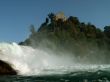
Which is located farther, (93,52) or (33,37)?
(33,37)

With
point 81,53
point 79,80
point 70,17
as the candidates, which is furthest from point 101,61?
point 79,80

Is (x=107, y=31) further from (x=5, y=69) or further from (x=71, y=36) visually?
(x=5, y=69)

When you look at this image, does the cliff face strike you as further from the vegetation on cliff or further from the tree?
the tree

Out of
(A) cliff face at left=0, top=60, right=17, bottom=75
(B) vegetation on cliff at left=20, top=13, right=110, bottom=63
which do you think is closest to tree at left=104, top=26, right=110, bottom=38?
(B) vegetation on cliff at left=20, top=13, right=110, bottom=63

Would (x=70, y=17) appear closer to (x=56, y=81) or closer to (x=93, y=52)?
(x=93, y=52)


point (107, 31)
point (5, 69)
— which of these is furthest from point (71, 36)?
point (5, 69)

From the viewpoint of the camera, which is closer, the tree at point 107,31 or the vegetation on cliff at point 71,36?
the vegetation on cliff at point 71,36

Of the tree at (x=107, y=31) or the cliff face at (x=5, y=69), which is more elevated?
the tree at (x=107, y=31)

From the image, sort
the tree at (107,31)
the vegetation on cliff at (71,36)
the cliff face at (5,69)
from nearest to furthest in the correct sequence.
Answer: the cliff face at (5,69) → the vegetation on cliff at (71,36) → the tree at (107,31)

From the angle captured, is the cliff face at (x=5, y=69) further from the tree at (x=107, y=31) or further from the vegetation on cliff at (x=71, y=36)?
the tree at (x=107, y=31)

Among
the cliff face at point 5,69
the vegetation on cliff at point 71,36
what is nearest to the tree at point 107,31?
the vegetation on cliff at point 71,36

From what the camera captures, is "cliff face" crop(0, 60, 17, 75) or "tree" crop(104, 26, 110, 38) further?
"tree" crop(104, 26, 110, 38)

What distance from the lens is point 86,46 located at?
102 m

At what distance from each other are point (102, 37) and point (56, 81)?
82335 millimetres
